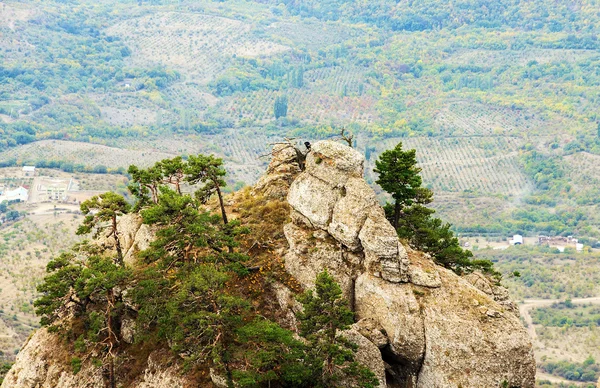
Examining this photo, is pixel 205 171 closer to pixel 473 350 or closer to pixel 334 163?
pixel 334 163

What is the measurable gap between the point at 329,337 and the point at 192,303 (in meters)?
8.23

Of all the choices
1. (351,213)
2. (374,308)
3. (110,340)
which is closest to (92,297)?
(110,340)

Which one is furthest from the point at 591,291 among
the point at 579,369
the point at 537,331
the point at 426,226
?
the point at 426,226

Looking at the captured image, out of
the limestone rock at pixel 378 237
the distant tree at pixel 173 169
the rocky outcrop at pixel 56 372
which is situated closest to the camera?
the rocky outcrop at pixel 56 372

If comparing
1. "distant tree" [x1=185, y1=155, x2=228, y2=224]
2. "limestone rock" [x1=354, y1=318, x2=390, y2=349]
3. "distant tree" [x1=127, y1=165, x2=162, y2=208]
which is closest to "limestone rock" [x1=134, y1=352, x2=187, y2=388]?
"limestone rock" [x1=354, y1=318, x2=390, y2=349]

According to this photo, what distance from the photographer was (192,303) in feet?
151

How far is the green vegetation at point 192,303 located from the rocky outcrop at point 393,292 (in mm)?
3197

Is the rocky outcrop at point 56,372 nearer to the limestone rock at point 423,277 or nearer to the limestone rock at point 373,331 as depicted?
the limestone rock at point 373,331

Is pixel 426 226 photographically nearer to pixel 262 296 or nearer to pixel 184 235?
pixel 262 296

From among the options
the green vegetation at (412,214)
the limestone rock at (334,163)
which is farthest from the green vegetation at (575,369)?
the limestone rock at (334,163)

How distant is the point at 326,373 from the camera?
45.0 metres

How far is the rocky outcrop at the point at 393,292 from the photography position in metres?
46.8

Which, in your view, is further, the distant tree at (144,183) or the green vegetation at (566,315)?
the green vegetation at (566,315)

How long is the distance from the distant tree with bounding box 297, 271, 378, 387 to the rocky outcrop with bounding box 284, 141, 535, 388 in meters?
2.47
